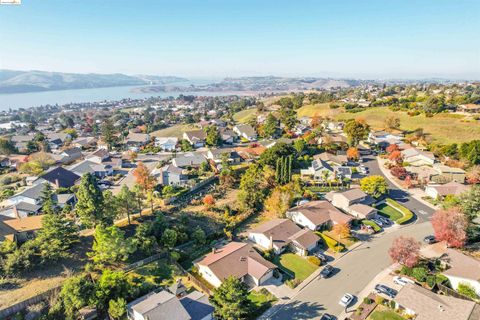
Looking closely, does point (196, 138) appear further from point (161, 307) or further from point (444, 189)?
point (161, 307)

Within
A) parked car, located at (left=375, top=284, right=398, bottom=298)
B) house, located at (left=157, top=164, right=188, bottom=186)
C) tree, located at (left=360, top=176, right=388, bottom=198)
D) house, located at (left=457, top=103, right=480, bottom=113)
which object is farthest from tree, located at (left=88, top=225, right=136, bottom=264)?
house, located at (left=457, top=103, right=480, bottom=113)

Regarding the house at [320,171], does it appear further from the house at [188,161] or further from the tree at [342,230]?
the house at [188,161]

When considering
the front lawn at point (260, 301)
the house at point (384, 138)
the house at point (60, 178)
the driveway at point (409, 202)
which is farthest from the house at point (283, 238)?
the house at point (384, 138)

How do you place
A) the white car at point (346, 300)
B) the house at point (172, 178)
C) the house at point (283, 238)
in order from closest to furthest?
the white car at point (346, 300)
the house at point (283, 238)
the house at point (172, 178)

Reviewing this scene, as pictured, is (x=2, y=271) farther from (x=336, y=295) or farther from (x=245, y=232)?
(x=336, y=295)

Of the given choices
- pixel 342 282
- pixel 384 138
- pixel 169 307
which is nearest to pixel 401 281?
pixel 342 282

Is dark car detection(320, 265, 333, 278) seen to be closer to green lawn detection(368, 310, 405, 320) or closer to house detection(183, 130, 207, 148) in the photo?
green lawn detection(368, 310, 405, 320)

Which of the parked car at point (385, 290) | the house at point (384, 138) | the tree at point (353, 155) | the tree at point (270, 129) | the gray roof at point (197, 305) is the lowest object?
the parked car at point (385, 290)
